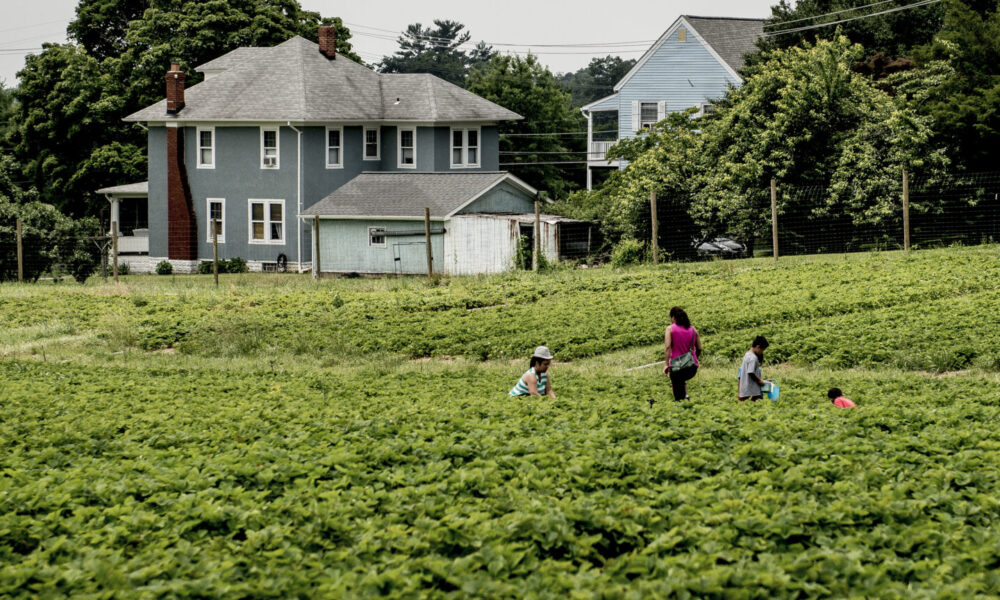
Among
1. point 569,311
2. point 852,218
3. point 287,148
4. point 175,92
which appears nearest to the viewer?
point 569,311

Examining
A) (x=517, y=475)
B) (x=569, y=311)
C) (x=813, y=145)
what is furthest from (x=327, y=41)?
(x=517, y=475)

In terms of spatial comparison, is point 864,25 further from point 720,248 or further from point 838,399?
point 838,399

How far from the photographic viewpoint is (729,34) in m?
56.2

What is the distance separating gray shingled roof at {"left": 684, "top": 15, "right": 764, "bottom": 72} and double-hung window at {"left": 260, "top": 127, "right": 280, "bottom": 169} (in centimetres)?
2104

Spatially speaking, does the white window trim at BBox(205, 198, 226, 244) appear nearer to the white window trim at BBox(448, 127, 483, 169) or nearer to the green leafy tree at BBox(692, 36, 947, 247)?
the white window trim at BBox(448, 127, 483, 169)

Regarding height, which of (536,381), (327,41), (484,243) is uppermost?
(327,41)

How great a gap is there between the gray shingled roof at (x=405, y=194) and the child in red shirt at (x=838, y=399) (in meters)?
27.5

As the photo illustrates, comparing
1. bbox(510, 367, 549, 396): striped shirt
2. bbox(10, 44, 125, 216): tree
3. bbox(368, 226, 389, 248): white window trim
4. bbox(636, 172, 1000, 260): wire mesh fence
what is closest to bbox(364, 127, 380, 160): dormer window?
bbox(368, 226, 389, 248): white window trim

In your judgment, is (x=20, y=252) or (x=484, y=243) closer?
(x=20, y=252)

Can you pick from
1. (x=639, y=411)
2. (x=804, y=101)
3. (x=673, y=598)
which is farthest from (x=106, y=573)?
(x=804, y=101)

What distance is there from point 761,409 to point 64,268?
103 feet

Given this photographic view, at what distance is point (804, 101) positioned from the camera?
36469mm

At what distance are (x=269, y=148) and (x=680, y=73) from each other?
20576 mm

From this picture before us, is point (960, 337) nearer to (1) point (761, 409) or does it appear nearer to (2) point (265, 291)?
(1) point (761, 409)
